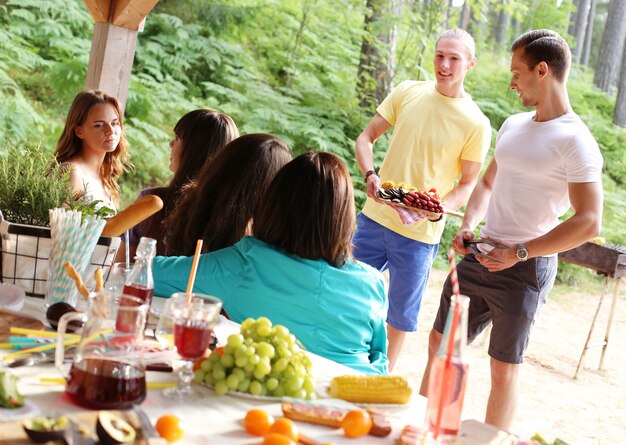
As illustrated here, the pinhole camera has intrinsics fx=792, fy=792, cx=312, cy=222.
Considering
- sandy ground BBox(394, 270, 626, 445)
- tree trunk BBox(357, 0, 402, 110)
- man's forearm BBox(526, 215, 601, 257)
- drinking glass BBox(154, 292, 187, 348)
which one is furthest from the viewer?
tree trunk BBox(357, 0, 402, 110)

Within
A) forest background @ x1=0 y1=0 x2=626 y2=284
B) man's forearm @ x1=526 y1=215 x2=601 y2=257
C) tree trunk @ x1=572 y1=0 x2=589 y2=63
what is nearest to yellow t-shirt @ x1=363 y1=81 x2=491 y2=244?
man's forearm @ x1=526 y1=215 x2=601 y2=257

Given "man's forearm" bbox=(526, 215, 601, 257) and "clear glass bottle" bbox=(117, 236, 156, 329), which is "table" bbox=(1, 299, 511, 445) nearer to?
"clear glass bottle" bbox=(117, 236, 156, 329)

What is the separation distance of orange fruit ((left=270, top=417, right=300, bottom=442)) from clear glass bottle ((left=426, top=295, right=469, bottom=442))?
244 mm

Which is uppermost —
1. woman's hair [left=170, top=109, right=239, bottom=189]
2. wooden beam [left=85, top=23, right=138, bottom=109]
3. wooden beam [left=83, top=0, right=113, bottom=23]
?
wooden beam [left=83, top=0, right=113, bottom=23]

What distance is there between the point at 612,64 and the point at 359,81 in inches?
286

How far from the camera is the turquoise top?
6.68ft

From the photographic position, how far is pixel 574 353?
6223 mm

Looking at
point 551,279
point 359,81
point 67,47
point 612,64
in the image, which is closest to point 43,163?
point 551,279

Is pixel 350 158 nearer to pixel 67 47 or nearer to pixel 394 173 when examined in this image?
pixel 67 47

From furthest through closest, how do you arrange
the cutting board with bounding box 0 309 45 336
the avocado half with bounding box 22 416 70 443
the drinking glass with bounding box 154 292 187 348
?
the cutting board with bounding box 0 309 45 336, the drinking glass with bounding box 154 292 187 348, the avocado half with bounding box 22 416 70 443

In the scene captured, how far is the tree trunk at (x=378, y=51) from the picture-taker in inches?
335

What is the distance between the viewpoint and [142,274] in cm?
172

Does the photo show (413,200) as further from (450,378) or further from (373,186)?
(450,378)

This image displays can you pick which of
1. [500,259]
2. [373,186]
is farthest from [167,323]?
[373,186]
